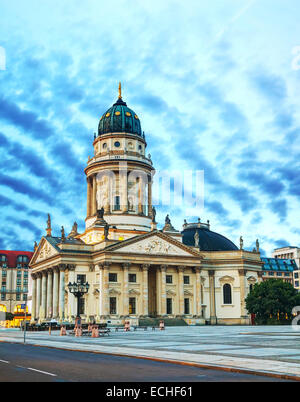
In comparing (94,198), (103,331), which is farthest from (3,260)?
(103,331)

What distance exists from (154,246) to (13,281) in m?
67.5

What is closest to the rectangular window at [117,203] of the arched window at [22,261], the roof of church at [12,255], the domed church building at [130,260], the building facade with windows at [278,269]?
the domed church building at [130,260]

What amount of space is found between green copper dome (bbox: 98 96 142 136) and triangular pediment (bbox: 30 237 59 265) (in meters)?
22.6

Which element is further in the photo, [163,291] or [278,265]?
[278,265]

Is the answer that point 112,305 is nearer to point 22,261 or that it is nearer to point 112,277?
point 112,277

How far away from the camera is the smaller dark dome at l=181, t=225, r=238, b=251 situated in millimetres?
91438

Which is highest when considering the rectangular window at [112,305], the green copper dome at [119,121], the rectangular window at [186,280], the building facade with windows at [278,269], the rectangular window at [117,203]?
the green copper dome at [119,121]

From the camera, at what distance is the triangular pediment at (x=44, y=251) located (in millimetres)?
82144

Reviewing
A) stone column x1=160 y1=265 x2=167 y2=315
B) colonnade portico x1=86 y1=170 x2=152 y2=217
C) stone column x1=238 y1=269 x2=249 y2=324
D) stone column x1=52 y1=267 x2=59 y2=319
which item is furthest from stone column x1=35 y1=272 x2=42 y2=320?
stone column x1=238 y1=269 x2=249 y2=324

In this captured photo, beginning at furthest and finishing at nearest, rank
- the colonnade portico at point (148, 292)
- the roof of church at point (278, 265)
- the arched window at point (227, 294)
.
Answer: the roof of church at point (278, 265)
the arched window at point (227, 294)
the colonnade portico at point (148, 292)

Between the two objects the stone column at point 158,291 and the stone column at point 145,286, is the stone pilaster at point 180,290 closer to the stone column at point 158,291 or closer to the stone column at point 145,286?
the stone column at point 158,291

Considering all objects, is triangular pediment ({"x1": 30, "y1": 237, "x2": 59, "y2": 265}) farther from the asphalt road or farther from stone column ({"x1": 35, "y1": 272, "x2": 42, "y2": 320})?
the asphalt road

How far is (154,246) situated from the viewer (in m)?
78.8

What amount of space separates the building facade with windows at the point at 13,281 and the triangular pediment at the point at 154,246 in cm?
6297
